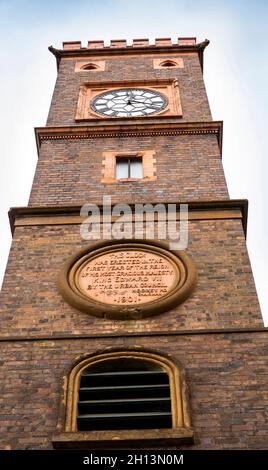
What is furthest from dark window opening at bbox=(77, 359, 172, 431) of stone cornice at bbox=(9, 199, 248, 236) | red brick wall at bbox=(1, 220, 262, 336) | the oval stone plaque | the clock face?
the clock face

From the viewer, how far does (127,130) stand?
48.9ft

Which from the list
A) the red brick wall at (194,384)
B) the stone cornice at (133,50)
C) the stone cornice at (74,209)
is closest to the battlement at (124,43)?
the stone cornice at (133,50)

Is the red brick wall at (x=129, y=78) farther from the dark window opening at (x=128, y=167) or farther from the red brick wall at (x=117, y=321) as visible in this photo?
the red brick wall at (x=117, y=321)

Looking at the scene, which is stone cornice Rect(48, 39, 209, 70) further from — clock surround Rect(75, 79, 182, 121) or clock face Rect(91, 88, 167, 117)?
clock face Rect(91, 88, 167, 117)

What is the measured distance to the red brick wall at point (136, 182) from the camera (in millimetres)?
12703

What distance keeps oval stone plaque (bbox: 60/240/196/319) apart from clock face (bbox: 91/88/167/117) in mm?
6138

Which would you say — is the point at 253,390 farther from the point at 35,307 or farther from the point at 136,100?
the point at 136,100

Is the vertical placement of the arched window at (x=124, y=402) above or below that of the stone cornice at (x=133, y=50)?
below

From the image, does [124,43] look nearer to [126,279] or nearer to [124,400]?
[126,279]

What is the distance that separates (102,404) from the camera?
8.27 m

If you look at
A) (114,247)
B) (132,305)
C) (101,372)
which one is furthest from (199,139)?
(101,372)

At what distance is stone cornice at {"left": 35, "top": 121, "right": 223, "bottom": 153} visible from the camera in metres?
14.8

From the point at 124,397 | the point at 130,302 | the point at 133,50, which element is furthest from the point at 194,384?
the point at 133,50

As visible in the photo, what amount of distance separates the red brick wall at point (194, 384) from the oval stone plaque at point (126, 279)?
72 centimetres
